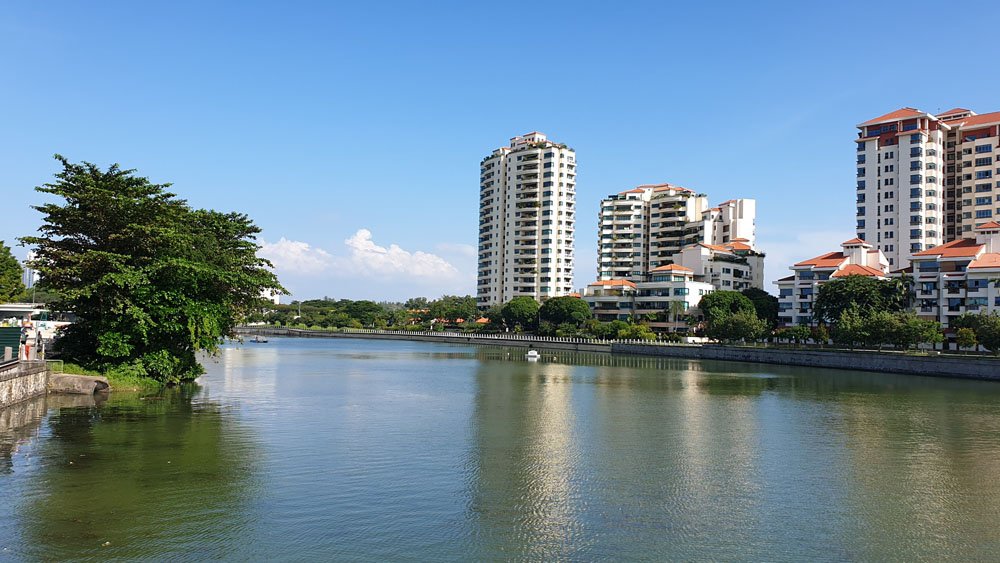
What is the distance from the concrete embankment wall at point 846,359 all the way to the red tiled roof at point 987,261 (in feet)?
82.6

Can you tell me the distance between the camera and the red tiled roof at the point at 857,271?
349ft

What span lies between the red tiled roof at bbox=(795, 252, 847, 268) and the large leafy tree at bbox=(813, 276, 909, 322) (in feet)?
51.4

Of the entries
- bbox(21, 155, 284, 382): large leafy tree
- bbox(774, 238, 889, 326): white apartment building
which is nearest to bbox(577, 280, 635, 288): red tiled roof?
bbox(774, 238, 889, 326): white apartment building

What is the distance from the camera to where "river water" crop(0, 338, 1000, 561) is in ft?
57.4

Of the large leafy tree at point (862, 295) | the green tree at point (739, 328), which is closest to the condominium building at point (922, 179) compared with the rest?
the large leafy tree at point (862, 295)

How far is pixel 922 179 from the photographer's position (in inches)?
4843

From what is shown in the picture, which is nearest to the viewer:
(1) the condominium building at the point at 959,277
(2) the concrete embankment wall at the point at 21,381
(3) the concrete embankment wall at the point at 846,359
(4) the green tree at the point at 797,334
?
(2) the concrete embankment wall at the point at 21,381

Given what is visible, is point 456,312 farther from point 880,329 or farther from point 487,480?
point 487,480

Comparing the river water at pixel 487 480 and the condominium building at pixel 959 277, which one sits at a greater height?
the condominium building at pixel 959 277

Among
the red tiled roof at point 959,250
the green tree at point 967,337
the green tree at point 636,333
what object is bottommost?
the green tree at point 636,333

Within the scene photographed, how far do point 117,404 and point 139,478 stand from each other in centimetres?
1648

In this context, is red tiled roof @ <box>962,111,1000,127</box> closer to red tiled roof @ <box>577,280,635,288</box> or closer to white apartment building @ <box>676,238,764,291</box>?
white apartment building @ <box>676,238,764,291</box>

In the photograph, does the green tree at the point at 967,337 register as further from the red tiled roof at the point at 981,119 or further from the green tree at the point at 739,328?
the red tiled roof at the point at 981,119

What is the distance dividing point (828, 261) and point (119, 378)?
348ft
